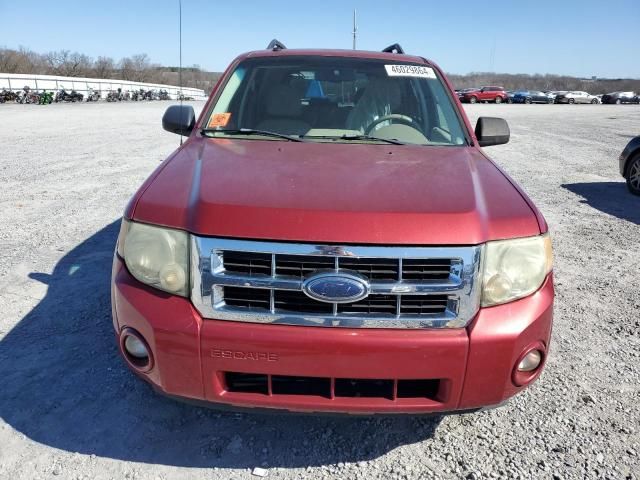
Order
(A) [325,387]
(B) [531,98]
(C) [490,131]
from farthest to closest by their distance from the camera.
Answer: (B) [531,98] < (C) [490,131] < (A) [325,387]

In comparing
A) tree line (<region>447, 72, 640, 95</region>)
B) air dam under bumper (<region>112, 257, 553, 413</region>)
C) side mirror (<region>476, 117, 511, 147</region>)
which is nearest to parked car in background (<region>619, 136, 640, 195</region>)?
side mirror (<region>476, 117, 511, 147</region>)

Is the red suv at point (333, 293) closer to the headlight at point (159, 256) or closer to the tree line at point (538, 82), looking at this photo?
the headlight at point (159, 256)

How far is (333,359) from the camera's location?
1.89 metres

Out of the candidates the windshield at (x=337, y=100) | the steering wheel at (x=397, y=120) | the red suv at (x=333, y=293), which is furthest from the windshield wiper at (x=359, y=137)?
the red suv at (x=333, y=293)

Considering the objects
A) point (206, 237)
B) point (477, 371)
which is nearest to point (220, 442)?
point (206, 237)

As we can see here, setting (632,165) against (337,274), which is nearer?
(337,274)

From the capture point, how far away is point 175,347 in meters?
1.93

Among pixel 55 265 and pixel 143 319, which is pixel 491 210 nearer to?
pixel 143 319

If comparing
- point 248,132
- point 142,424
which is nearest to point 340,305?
point 142,424

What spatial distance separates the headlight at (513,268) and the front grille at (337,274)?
0.07 metres

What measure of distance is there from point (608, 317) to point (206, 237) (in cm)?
320

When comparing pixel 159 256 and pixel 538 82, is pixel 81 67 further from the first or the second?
pixel 538 82

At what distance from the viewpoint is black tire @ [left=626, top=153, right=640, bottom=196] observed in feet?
26.7

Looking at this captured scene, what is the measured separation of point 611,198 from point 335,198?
735cm
